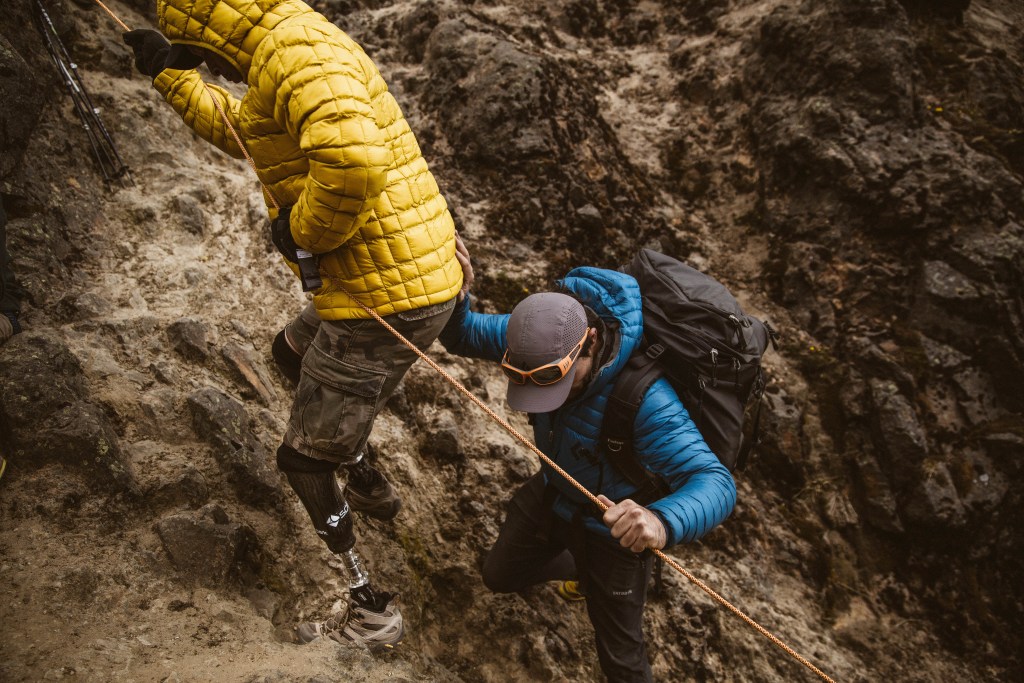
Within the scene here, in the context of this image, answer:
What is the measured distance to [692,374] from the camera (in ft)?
11.0

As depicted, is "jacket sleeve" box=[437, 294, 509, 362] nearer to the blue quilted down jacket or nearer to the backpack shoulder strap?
the blue quilted down jacket

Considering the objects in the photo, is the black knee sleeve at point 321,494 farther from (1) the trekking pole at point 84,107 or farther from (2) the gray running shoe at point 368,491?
(1) the trekking pole at point 84,107

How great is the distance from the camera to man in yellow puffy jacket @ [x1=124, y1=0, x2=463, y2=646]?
2.54 meters

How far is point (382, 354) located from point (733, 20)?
29.7 ft

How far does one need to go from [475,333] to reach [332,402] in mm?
1233

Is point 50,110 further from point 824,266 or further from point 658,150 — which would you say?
point 824,266

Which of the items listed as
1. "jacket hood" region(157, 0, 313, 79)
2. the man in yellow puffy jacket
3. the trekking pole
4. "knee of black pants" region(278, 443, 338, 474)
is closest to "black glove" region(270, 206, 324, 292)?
the man in yellow puffy jacket

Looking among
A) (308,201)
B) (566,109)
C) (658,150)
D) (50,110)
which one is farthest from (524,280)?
(50,110)

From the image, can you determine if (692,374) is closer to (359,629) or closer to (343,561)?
(343,561)

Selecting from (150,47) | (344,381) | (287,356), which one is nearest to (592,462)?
(344,381)

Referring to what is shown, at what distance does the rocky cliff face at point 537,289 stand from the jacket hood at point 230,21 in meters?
2.59

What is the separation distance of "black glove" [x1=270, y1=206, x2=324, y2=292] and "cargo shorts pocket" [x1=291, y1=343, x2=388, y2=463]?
1.40ft

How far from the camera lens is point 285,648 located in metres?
3.48

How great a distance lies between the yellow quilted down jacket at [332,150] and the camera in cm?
251
